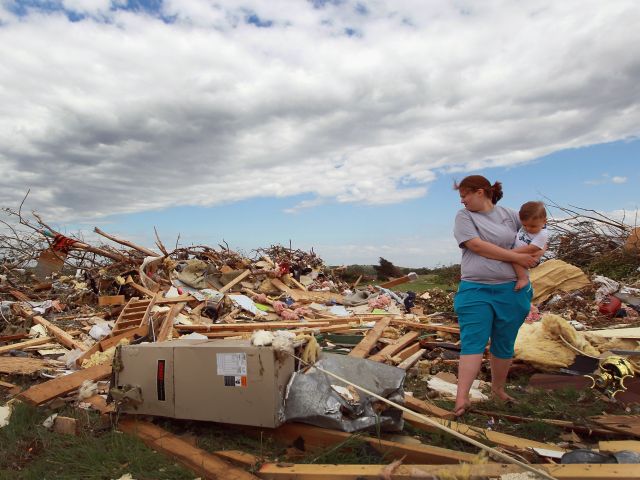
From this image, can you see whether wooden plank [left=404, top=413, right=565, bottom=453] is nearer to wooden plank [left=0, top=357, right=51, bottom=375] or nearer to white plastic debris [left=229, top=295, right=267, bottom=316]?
wooden plank [left=0, top=357, right=51, bottom=375]

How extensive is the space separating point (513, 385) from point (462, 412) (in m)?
1.44

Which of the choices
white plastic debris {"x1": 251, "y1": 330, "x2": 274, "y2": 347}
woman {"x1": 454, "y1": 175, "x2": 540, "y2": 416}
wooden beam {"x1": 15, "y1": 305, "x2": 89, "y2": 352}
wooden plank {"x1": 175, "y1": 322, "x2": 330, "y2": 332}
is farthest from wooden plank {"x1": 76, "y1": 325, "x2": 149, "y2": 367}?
woman {"x1": 454, "y1": 175, "x2": 540, "y2": 416}

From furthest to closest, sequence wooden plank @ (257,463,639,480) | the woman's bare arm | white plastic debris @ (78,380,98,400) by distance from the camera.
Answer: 1. white plastic debris @ (78,380,98,400)
2. the woman's bare arm
3. wooden plank @ (257,463,639,480)

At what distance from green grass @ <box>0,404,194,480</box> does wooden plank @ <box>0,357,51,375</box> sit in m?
1.86

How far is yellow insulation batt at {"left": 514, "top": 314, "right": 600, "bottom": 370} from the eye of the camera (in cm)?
481

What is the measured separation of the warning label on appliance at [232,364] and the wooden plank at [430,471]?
56cm

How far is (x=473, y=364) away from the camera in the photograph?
3398mm

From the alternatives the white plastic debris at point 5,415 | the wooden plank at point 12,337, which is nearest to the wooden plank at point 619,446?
the white plastic debris at point 5,415

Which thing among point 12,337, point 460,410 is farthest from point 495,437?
point 12,337

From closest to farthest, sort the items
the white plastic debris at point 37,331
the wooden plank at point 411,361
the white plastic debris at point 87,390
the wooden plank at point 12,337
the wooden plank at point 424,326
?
1. the white plastic debris at point 87,390
2. the wooden plank at point 411,361
3. the wooden plank at point 424,326
4. the wooden plank at point 12,337
5. the white plastic debris at point 37,331

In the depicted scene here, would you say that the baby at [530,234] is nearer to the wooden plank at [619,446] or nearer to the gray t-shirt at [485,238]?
the gray t-shirt at [485,238]

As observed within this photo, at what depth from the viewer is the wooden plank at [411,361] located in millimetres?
5219

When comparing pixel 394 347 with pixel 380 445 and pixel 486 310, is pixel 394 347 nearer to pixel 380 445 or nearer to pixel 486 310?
pixel 486 310

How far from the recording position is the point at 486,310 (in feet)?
11.3
